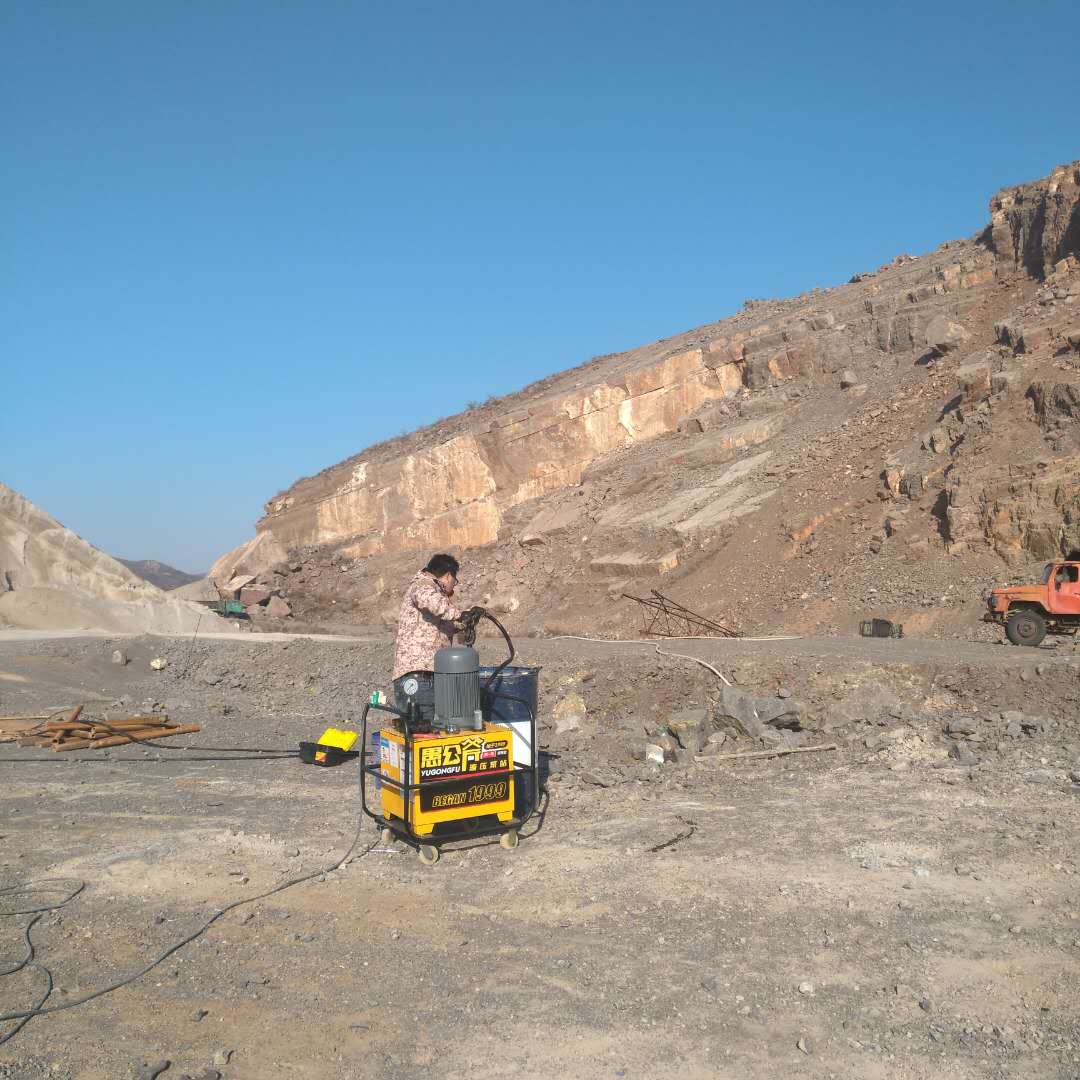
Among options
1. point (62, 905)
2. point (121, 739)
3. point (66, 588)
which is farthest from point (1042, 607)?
point (66, 588)

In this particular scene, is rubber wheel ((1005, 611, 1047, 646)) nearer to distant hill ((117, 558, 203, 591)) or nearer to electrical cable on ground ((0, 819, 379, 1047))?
electrical cable on ground ((0, 819, 379, 1047))

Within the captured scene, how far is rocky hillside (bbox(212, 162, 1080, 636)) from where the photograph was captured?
1888 cm

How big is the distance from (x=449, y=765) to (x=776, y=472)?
64.0 feet

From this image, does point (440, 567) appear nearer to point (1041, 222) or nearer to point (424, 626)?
point (424, 626)

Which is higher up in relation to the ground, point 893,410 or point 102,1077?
point 893,410

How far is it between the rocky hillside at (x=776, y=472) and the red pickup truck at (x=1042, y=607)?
116cm

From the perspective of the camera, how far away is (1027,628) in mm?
14539

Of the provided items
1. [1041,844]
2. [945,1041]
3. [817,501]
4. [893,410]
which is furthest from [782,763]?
[893,410]

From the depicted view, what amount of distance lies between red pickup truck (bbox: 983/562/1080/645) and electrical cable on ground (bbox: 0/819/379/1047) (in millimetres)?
10952

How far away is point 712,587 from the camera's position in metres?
21.5

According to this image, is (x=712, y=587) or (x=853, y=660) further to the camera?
(x=712, y=587)

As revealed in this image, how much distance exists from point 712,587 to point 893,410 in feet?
23.7

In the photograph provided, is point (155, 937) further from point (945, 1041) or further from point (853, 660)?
point (853, 660)

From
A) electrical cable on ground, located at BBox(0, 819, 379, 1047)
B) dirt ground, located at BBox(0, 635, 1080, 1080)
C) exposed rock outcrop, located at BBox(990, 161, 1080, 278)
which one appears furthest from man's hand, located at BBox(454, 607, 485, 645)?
exposed rock outcrop, located at BBox(990, 161, 1080, 278)
